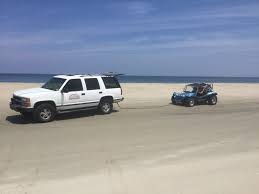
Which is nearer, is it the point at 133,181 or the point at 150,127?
the point at 133,181

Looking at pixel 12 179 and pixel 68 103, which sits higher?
pixel 68 103

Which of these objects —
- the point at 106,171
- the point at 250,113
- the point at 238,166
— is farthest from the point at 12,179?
the point at 250,113

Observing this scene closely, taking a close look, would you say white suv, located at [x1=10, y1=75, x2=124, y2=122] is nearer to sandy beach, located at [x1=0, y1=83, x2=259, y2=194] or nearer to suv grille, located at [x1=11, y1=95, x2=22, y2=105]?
suv grille, located at [x1=11, y1=95, x2=22, y2=105]

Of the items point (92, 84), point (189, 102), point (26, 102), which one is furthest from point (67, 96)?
point (189, 102)

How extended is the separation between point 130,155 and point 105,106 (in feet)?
26.7

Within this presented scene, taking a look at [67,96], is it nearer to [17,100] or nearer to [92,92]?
[92,92]

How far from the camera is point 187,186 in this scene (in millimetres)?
7059

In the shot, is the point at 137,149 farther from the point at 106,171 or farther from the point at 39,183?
the point at 39,183

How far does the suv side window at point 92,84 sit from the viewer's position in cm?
1715

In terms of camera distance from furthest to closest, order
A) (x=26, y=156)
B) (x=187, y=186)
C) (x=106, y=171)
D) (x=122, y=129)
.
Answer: (x=122, y=129) < (x=26, y=156) < (x=106, y=171) < (x=187, y=186)

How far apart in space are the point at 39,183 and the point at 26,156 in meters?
2.37

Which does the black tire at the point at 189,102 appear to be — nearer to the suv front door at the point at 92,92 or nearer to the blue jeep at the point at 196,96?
the blue jeep at the point at 196,96

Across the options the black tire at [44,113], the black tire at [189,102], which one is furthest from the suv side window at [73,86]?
the black tire at [189,102]

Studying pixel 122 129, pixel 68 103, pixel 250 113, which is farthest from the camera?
pixel 250 113
